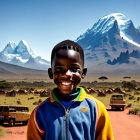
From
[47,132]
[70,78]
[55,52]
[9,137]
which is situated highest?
[55,52]

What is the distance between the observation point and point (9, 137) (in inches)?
484

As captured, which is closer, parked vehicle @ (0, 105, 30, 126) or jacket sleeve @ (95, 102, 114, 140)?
jacket sleeve @ (95, 102, 114, 140)

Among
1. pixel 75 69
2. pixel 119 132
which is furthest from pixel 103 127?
pixel 119 132

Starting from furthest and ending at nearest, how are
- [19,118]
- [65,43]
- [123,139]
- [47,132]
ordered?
[19,118] < [123,139] < [65,43] < [47,132]

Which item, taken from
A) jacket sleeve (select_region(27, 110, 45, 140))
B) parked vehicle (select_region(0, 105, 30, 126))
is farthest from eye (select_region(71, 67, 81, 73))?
parked vehicle (select_region(0, 105, 30, 126))

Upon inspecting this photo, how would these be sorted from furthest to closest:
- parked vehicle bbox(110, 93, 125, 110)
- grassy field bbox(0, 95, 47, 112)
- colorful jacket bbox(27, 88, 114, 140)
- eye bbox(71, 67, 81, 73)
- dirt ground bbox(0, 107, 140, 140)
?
grassy field bbox(0, 95, 47, 112) < parked vehicle bbox(110, 93, 125, 110) < dirt ground bbox(0, 107, 140, 140) < eye bbox(71, 67, 81, 73) < colorful jacket bbox(27, 88, 114, 140)

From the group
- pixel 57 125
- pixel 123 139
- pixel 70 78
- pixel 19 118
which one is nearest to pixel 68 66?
pixel 70 78

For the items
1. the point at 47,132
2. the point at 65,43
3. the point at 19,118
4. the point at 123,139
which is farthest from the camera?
the point at 19,118

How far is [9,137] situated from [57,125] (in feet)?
34.1

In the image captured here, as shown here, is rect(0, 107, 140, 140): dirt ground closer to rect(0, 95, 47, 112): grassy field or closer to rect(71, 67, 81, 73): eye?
rect(0, 95, 47, 112): grassy field

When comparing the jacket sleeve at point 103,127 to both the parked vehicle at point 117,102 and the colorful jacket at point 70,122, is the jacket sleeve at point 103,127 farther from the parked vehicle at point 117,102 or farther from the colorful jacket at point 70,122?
the parked vehicle at point 117,102

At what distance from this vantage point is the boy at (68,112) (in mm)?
2542

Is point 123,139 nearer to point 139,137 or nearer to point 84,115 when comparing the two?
point 139,137

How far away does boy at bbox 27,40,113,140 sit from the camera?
2.54 metres
